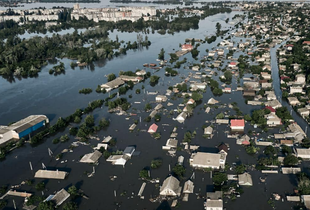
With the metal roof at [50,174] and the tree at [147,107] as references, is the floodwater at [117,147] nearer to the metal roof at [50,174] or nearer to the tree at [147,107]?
the metal roof at [50,174]

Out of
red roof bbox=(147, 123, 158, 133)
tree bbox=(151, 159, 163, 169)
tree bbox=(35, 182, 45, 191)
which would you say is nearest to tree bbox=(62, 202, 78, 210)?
tree bbox=(35, 182, 45, 191)

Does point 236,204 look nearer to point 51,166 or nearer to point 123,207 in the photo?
point 123,207

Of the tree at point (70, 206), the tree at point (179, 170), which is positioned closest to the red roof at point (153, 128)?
the tree at point (179, 170)

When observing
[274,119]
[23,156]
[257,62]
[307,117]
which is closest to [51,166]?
[23,156]

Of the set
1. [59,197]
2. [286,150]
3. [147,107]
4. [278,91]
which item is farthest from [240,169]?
[278,91]

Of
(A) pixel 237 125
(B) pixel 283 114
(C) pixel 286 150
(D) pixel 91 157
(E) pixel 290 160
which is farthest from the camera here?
(B) pixel 283 114

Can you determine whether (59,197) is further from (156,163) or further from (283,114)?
(283,114)

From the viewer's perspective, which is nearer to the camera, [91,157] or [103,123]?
→ [91,157]

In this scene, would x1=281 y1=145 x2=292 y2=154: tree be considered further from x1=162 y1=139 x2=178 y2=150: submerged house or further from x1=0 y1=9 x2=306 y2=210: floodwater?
x1=162 y1=139 x2=178 y2=150: submerged house
